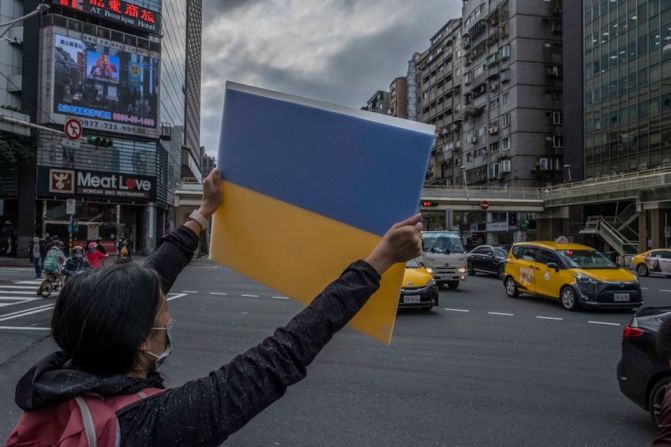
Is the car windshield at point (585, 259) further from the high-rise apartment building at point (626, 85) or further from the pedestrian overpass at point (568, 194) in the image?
the high-rise apartment building at point (626, 85)

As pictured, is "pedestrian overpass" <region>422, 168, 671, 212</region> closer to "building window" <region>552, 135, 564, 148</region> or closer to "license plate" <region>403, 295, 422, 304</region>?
"building window" <region>552, 135, 564, 148</region>

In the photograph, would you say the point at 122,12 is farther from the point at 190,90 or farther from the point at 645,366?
the point at 190,90

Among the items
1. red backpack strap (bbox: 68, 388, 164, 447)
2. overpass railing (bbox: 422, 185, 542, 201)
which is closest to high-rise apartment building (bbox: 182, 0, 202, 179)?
overpass railing (bbox: 422, 185, 542, 201)

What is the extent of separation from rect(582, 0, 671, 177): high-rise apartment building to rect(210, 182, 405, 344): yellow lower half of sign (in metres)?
46.4

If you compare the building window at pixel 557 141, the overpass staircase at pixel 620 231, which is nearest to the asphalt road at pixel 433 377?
the overpass staircase at pixel 620 231

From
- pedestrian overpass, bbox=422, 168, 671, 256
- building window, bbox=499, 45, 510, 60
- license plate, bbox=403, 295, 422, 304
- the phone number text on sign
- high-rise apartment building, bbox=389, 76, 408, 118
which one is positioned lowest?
Result: license plate, bbox=403, 295, 422, 304

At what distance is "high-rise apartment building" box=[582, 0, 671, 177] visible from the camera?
4162 cm

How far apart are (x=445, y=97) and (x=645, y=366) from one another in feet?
274

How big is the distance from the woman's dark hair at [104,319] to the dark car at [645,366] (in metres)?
4.74

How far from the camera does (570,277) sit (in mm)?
13477

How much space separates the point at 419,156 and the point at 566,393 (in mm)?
5338

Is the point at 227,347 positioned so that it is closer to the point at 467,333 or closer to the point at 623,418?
the point at 467,333

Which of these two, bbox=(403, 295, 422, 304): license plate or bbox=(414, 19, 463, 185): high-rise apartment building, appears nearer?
bbox=(403, 295, 422, 304): license plate

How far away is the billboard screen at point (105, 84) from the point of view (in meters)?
34.1
